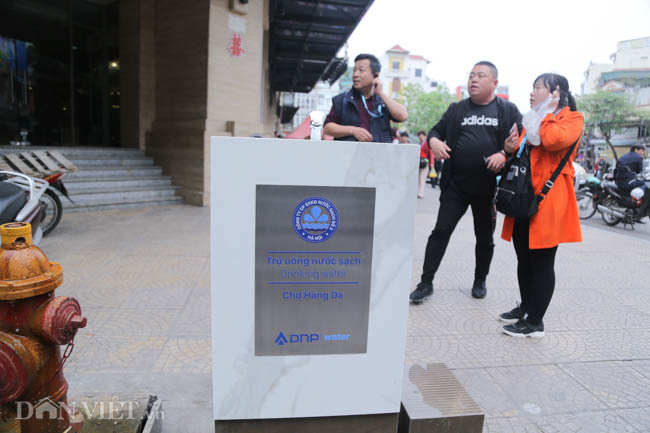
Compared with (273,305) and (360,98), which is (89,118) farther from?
(273,305)

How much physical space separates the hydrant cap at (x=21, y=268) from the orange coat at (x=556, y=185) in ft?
9.29

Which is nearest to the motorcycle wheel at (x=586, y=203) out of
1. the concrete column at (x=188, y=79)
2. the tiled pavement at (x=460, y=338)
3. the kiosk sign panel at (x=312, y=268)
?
the tiled pavement at (x=460, y=338)

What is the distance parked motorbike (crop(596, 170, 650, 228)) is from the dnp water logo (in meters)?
9.63

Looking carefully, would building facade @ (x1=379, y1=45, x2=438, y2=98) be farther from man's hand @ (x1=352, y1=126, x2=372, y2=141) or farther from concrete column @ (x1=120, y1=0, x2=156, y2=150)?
man's hand @ (x1=352, y1=126, x2=372, y2=141)

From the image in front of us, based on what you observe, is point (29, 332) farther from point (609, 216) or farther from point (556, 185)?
point (609, 216)

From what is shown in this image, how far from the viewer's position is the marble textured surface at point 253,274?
1428 mm

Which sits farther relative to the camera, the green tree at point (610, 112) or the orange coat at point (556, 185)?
the green tree at point (610, 112)

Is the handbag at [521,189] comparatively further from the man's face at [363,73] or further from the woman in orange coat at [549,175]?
the man's face at [363,73]

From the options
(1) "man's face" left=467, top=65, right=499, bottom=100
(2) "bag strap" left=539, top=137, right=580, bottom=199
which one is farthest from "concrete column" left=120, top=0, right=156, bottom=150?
(2) "bag strap" left=539, top=137, right=580, bottom=199

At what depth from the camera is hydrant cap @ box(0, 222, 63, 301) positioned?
1468mm

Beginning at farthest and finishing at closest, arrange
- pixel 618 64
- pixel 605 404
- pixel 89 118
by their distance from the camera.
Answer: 1. pixel 618 64
2. pixel 89 118
3. pixel 605 404

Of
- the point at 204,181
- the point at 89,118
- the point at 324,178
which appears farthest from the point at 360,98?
the point at 89,118

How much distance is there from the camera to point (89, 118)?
13.4 m

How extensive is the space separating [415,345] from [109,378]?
6.31ft
